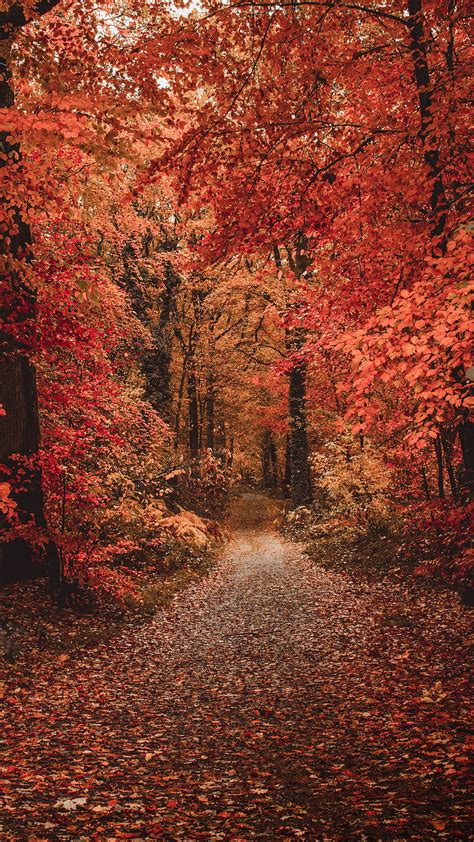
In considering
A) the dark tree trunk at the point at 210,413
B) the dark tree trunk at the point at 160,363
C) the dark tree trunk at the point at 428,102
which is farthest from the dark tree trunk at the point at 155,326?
the dark tree trunk at the point at 428,102

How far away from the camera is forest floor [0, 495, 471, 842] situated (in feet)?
12.8

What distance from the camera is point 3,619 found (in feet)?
25.7

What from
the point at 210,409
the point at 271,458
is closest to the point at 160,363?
the point at 210,409

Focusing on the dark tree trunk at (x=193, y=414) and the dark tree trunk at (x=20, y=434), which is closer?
the dark tree trunk at (x=20, y=434)

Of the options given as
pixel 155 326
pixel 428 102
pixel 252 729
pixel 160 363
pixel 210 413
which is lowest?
pixel 252 729

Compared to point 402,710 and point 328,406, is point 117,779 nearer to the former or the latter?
point 402,710

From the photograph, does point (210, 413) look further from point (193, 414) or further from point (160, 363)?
point (160, 363)

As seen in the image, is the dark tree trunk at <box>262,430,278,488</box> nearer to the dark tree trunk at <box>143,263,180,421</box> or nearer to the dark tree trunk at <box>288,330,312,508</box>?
the dark tree trunk at <box>288,330,312,508</box>

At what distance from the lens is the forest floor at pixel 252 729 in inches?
154

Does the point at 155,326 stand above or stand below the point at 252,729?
above

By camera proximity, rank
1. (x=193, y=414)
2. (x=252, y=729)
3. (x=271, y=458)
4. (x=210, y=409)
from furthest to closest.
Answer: (x=271, y=458), (x=210, y=409), (x=193, y=414), (x=252, y=729)

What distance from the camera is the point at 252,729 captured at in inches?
222

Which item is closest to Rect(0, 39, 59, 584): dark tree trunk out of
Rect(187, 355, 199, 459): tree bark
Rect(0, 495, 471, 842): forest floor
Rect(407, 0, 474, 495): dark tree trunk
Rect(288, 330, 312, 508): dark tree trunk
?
Rect(0, 495, 471, 842): forest floor

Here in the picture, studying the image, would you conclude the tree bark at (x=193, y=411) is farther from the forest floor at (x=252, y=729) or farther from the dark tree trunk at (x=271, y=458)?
the forest floor at (x=252, y=729)
